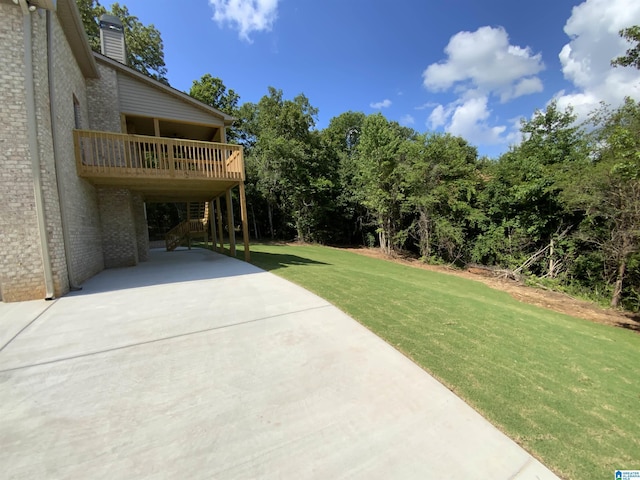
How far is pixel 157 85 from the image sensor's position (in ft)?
31.7

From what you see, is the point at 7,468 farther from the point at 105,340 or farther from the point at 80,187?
the point at 80,187

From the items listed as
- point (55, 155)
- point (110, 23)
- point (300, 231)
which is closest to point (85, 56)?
point (55, 155)

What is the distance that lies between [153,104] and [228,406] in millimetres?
11092

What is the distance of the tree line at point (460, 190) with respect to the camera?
347 inches

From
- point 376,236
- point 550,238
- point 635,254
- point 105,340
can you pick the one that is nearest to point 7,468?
point 105,340

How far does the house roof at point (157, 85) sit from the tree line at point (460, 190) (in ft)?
28.8

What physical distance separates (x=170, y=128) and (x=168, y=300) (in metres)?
9.13

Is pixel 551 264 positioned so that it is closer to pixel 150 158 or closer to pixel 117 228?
pixel 150 158

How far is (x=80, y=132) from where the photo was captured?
21.9 feet

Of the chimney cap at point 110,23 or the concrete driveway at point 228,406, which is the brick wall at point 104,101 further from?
the concrete driveway at point 228,406

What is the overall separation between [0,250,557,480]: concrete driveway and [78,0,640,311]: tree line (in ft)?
21.0

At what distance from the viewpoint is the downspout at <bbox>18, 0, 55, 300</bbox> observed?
4.76 metres

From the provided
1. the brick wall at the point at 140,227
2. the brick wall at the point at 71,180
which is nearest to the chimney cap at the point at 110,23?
the brick wall at the point at 71,180

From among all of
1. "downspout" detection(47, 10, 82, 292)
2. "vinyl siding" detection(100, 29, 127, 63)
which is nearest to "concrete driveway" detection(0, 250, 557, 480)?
"downspout" detection(47, 10, 82, 292)
